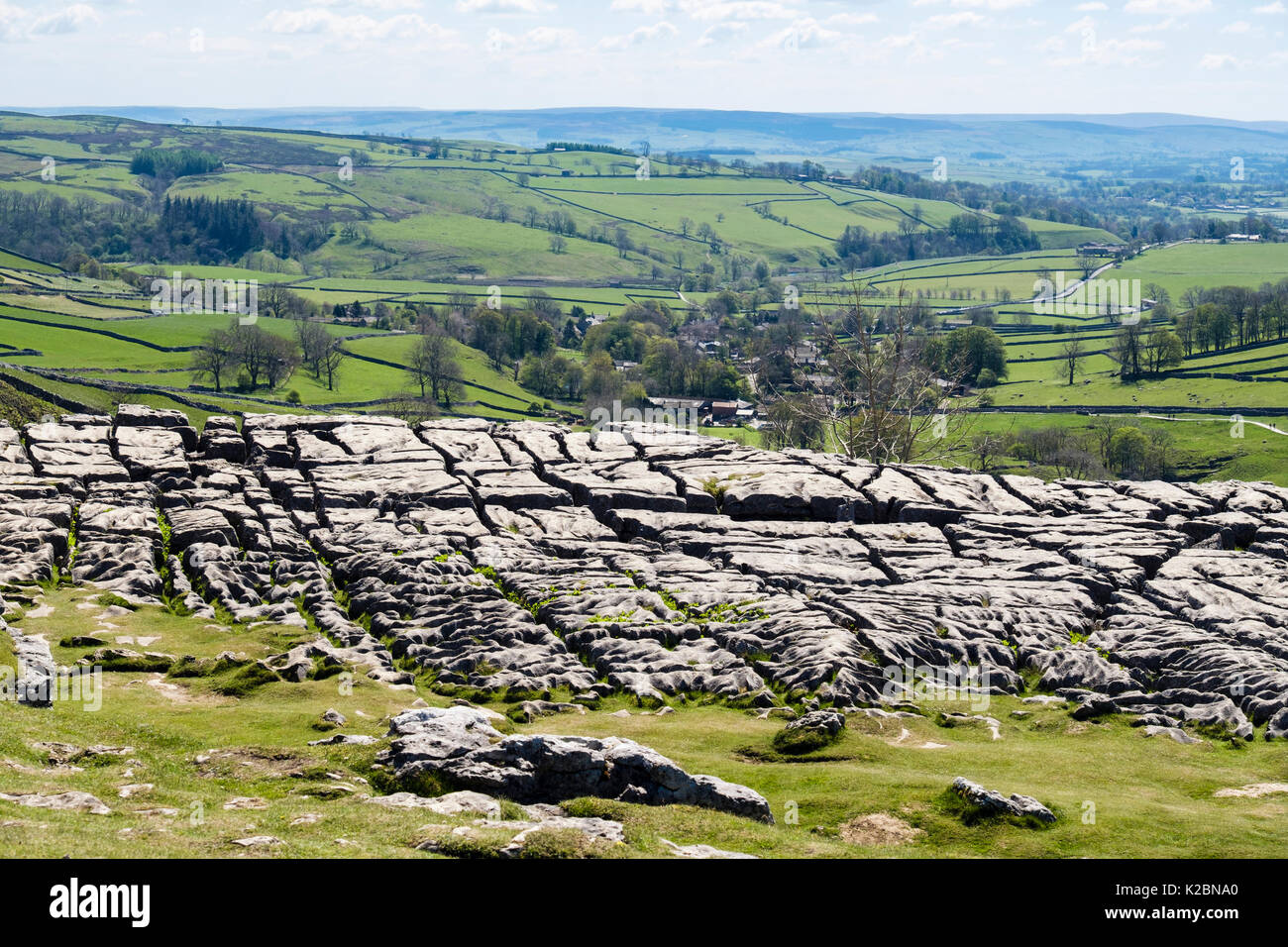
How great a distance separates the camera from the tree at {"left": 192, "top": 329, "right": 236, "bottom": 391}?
18338 centimetres

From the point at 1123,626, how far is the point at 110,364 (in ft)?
554

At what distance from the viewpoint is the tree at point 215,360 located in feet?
602

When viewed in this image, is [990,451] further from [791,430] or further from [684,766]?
[684,766]

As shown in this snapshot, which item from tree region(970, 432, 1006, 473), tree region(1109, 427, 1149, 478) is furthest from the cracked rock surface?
tree region(1109, 427, 1149, 478)

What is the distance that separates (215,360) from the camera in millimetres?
183500

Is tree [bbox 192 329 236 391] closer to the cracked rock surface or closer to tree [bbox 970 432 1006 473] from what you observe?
the cracked rock surface

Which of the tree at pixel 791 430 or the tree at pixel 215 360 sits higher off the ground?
the tree at pixel 215 360
